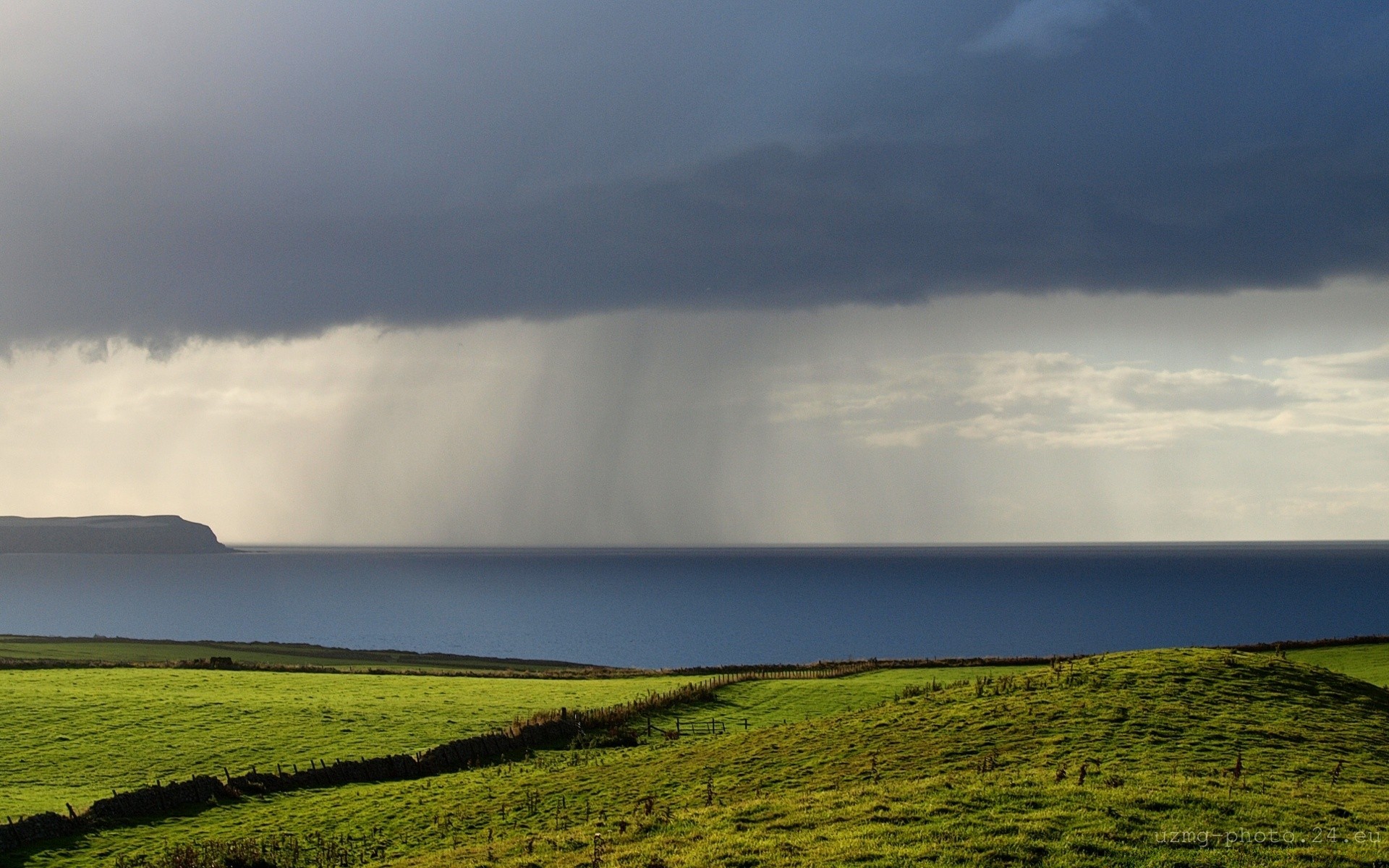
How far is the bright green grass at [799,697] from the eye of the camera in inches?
1956

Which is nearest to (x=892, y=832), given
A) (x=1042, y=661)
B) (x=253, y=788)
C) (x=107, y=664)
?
(x=253, y=788)

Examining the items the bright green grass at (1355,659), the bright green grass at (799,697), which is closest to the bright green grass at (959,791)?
the bright green grass at (799,697)

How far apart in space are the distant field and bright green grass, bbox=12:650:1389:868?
77.8 meters

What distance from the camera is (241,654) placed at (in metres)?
119

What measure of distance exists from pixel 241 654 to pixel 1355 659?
11149 cm

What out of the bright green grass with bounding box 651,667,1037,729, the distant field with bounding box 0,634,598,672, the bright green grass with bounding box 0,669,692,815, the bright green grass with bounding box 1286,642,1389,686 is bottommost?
the distant field with bounding box 0,634,598,672

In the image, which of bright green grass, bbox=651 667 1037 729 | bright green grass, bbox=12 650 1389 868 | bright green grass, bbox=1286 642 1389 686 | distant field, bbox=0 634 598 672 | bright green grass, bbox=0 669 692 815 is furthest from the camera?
distant field, bbox=0 634 598 672

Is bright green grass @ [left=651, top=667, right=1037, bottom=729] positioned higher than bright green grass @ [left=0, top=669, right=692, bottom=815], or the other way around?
bright green grass @ [left=651, top=667, right=1037, bottom=729]

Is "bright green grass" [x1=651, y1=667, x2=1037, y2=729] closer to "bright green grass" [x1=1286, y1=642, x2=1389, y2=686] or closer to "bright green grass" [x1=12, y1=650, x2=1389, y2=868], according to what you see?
"bright green grass" [x1=12, y1=650, x2=1389, y2=868]

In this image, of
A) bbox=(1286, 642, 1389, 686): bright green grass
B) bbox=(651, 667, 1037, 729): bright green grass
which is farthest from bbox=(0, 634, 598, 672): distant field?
bbox=(1286, 642, 1389, 686): bright green grass

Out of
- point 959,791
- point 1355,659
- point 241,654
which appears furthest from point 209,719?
point 241,654

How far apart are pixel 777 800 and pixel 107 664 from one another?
72938mm

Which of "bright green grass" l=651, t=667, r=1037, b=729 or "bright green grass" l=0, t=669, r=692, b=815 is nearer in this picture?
"bright green grass" l=0, t=669, r=692, b=815

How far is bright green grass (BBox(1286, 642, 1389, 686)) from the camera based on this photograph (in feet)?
197
